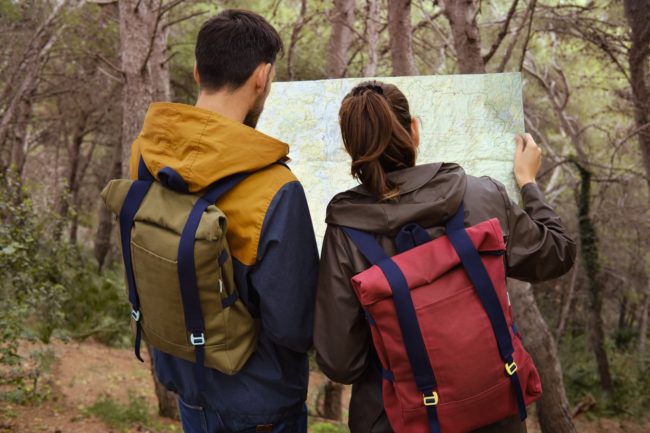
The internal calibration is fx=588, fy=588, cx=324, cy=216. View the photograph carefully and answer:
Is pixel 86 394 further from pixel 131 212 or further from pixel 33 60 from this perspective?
pixel 131 212

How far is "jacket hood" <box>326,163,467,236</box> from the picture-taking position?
169 centimetres

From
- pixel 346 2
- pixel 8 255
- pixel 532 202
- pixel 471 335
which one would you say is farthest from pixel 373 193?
pixel 346 2

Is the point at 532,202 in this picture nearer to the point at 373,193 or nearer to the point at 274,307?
the point at 373,193

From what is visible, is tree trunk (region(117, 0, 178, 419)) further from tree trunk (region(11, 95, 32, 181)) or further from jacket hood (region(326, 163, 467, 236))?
tree trunk (region(11, 95, 32, 181))

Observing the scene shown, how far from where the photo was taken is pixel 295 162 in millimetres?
2686

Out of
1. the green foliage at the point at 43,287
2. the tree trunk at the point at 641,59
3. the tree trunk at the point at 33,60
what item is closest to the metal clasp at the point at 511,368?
the tree trunk at the point at 641,59

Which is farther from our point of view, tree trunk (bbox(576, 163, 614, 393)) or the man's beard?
tree trunk (bbox(576, 163, 614, 393))

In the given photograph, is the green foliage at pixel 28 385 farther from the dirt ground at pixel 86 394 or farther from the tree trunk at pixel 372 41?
the tree trunk at pixel 372 41

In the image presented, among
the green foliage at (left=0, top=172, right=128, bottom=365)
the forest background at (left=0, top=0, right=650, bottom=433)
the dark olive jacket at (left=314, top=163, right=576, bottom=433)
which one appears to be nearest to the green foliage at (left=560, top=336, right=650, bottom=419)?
the forest background at (left=0, top=0, right=650, bottom=433)

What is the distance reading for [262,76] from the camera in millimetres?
1852

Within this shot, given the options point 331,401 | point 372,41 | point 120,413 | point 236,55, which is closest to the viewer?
point 236,55

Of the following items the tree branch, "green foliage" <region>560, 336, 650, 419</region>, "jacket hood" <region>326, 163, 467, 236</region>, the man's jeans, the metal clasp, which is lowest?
"green foliage" <region>560, 336, 650, 419</region>

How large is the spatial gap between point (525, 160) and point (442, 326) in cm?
91

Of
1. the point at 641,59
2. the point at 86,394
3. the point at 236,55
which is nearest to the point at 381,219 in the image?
the point at 236,55
